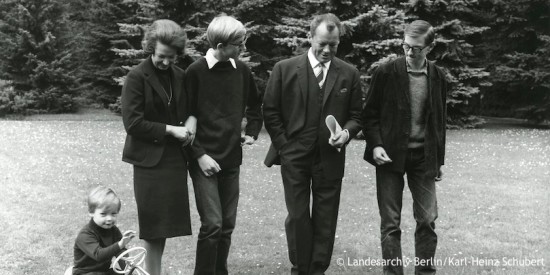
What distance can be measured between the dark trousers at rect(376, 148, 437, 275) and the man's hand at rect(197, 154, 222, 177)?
4.50ft

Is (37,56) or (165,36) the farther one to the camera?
(37,56)

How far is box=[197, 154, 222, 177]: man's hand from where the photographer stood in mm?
4594

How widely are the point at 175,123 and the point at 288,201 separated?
1.11 m

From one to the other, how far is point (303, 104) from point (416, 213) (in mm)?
1276

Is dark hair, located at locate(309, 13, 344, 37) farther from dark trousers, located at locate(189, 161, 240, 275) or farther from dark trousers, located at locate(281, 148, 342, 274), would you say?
dark trousers, located at locate(189, 161, 240, 275)

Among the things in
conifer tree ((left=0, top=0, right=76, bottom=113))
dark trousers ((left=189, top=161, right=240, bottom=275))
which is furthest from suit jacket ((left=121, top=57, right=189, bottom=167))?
conifer tree ((left=0, top=0, right=76, bottom=113))

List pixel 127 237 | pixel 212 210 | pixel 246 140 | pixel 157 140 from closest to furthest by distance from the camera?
pixel 127 237 → pixel 157 140 → pixel 212 210 → pixel 246 140

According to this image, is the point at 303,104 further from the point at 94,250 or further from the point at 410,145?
the point at 94,250

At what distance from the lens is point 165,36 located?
4184 millimetres

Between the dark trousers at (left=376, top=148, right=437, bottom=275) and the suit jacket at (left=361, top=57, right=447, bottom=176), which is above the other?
the suit jacket at (left=361, top=57, right=447, bottom=176)

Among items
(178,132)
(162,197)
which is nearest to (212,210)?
(162,197)

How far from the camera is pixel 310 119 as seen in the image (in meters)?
4.84

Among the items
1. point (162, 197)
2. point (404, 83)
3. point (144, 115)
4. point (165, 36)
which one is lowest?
point (162, 197)

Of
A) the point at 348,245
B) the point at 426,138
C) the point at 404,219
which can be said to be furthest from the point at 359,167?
the point at 426,138
